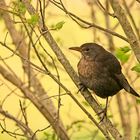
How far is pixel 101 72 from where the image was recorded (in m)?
2.89

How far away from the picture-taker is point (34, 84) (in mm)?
3939

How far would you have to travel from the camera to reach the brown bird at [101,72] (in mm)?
2865

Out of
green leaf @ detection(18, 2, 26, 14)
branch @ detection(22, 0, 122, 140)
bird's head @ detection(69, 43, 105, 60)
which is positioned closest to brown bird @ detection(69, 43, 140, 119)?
bird's head @ detection(69, 43, 105, 60)

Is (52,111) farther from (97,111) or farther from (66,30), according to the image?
(66,30)

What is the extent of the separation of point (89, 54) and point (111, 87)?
208mm

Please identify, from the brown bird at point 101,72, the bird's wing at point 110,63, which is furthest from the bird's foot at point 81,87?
the bird's wing at point 110,63

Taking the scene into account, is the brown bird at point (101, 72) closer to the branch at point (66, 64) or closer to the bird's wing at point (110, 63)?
the bird's wing at point (110, 63)

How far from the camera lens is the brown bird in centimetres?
287

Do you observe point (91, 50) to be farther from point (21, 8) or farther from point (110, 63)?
point (21, 8)

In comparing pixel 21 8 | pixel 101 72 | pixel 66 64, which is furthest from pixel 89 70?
pixel 21 8

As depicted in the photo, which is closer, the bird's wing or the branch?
the branch

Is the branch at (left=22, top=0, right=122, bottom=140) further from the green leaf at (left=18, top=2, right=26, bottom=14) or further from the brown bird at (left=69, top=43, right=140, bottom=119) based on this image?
the brown bird at (left=69, top=43, right=140, bottom=119)

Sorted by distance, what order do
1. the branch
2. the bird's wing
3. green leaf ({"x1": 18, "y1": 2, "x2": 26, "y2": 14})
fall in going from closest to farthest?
the branch → green leaf ({"x1": 18, "y1": 2, "x2": 26, "y2": 14}) → the bird's wing

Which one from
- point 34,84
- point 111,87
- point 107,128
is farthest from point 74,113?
point 107,128
